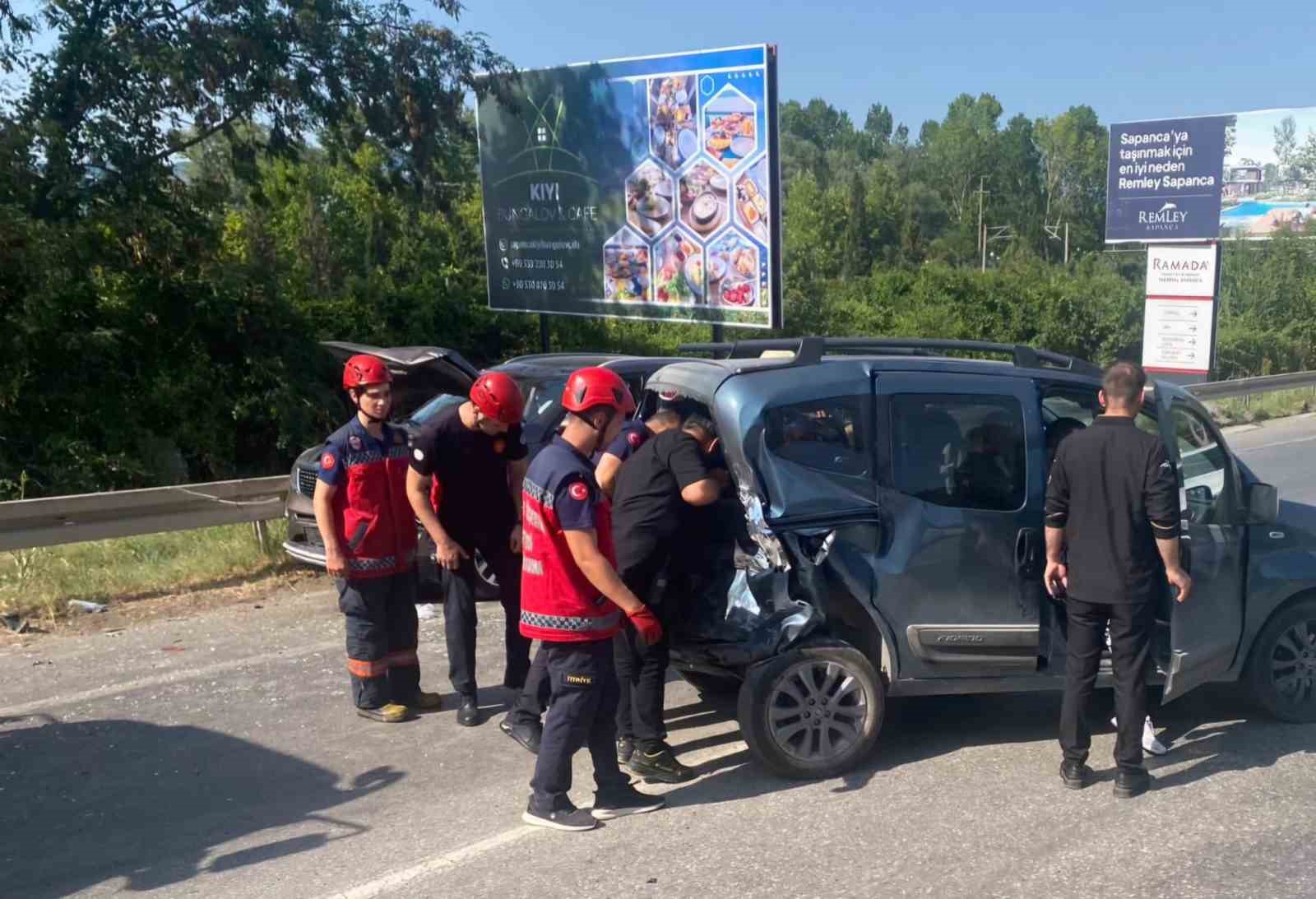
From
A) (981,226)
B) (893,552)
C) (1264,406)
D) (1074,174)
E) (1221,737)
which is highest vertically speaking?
(1074,174)

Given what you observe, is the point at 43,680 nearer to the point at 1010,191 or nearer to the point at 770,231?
the point at 770,231

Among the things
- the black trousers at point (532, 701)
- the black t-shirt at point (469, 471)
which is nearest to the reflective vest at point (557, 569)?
the black trousers at point (532, 701)

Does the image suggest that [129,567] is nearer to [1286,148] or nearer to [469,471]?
[469,471]

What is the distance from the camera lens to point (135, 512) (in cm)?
886

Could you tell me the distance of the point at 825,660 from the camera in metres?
5.33

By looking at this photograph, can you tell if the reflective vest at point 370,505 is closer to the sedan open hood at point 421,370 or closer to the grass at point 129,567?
the sedan open hood at point 421,370

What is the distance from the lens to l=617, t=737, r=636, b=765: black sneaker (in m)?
5.47

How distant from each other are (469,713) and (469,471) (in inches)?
46.6

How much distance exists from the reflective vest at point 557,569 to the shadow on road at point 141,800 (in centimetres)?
114

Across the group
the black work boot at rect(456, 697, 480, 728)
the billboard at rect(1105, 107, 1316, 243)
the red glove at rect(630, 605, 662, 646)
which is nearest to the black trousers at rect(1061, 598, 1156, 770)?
the red glove at rect(630, 605, 662, 646)

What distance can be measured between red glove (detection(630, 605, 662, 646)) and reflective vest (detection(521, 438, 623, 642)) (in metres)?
0.12

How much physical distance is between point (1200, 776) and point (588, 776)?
262 centimetres

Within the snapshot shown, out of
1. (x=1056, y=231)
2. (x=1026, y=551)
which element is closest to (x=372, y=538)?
(x=1026, y=551)

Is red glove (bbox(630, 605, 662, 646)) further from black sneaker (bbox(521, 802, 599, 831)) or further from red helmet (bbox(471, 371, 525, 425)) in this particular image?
red helmet (bbox(471, 371, 525, 425))
